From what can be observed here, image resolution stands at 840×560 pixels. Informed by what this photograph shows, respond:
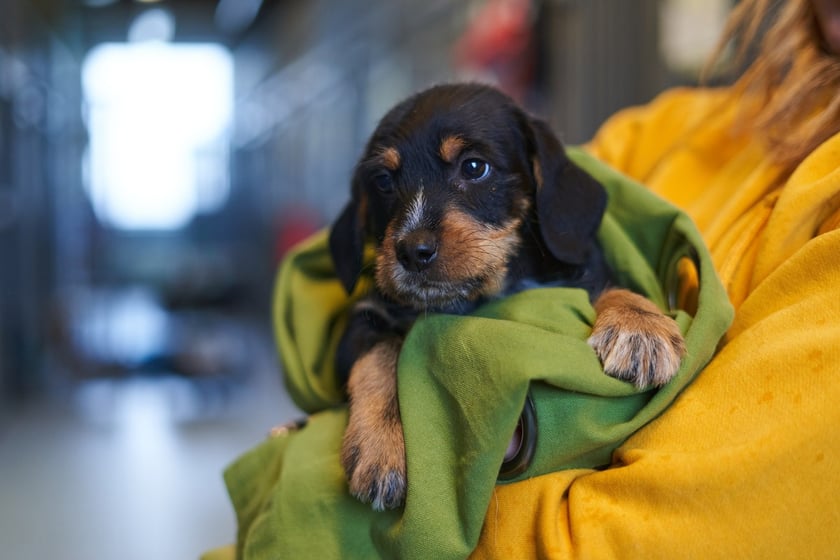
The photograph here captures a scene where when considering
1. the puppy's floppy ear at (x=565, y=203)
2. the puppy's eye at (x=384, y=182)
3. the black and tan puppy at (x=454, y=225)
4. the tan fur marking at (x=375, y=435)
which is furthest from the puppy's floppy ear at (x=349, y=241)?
the puppy's floppy ear at (x=565, y=203)

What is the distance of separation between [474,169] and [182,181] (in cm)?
1845

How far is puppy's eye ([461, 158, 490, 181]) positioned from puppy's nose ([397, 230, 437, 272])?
240 millimetres

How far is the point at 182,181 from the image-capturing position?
19.2 meters

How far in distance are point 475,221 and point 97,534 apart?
336 centimetres

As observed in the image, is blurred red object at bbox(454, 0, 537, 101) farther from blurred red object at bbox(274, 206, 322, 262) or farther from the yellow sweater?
blurred red object at bbox(274, 206, 322, 262)

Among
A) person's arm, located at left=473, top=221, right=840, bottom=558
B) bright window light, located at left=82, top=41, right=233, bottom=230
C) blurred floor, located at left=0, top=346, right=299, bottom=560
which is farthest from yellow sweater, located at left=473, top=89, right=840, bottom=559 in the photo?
bright window light, located at left=82, top=41, right=233, bottom=230

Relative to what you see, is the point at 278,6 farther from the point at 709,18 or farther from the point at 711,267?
the point at 711,267

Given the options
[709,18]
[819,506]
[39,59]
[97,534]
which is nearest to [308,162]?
[39,59]

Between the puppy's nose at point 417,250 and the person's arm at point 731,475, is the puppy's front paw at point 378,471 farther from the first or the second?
the puppy's nose at point 417,250

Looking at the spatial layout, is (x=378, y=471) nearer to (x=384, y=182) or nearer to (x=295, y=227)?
(x=384, y=182)

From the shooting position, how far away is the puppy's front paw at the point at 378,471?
1.39 m

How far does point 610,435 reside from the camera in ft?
4.34

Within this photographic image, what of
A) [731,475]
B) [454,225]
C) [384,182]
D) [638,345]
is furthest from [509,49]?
[731,475]

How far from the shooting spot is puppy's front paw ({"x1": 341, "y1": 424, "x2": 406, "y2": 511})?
1394 mm
